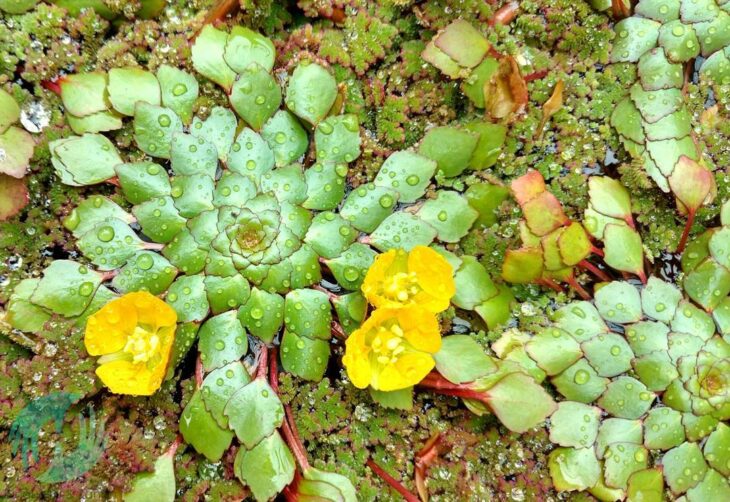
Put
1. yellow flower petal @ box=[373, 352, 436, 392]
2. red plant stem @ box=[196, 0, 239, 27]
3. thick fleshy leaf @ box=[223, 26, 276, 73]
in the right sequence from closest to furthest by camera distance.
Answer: yellow flower petal @ box=[373, 352, 436, 392]
thick fleshy leaf @ box=[223, 26, 276, 73]
red plant stem @ box=[196, 0, 239, 27]

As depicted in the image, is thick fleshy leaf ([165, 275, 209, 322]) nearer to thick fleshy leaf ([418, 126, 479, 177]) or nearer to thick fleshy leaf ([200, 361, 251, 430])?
thick fleshy leaf ([200, 361, 251, 430])

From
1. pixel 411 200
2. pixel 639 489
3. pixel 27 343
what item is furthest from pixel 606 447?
pixel 27 343

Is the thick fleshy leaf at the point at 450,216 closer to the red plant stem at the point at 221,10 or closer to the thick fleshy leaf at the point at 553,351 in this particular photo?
the thick fleshy leaf at the point at 553,351

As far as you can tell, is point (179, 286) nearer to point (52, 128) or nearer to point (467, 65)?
point (52, 128)

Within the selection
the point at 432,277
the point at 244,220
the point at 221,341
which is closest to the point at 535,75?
the point at 432,277

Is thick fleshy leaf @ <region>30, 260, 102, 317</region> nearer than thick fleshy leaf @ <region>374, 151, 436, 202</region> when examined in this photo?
Yes

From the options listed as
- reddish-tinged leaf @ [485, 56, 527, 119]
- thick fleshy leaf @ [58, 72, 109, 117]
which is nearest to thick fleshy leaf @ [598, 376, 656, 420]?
reddish-tinged leaf @ [485, 56, 527, 119]

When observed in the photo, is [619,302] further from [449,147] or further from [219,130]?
[219,130]
